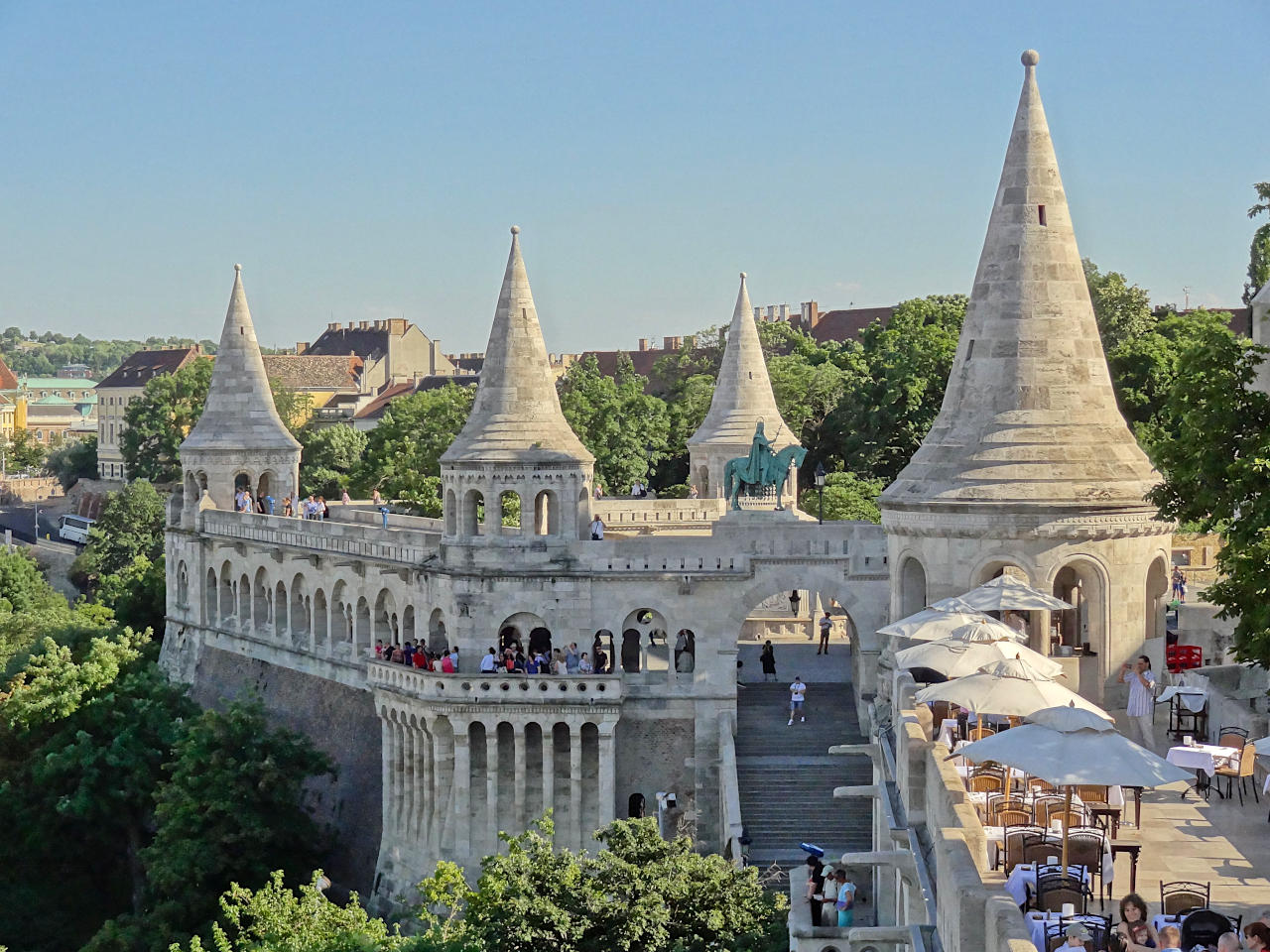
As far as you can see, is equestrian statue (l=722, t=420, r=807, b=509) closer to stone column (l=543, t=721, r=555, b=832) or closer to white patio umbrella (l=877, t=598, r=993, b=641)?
stone column (l=543, t=721, r=555, b=832)

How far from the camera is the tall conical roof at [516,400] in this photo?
149 ft

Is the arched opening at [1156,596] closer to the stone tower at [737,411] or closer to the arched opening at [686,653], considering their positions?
the arched opening at [686,653]

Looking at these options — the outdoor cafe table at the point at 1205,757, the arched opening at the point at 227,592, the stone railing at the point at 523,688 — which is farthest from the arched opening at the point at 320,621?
the outdoor cafe table at the point at 1205,757

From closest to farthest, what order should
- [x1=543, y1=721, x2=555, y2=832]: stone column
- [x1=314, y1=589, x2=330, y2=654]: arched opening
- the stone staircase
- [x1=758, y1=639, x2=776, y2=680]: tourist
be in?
the stone staircase, [x1=543, y1=721, x2=555, y2=832]: stone column, [x1=758, y1=639, x2=776, y2=680]: tourist, [x1=314, y1=589, x2=330, y2=654]: arched opening

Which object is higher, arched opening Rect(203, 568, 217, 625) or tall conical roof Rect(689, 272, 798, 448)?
tall conical roof Rect(689, 272, 798, 448)

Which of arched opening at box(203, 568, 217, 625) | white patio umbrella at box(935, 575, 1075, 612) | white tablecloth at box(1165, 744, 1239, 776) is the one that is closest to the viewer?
white tablecloth at box(1165, 744, 1239, 776)

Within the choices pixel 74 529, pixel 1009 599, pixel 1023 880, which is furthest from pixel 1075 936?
pixel 74 529

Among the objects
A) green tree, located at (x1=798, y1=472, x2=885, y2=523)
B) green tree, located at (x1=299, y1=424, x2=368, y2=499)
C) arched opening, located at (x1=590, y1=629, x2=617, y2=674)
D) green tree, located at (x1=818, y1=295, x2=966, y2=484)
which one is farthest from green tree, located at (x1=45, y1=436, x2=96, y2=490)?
arched opening, located at (x1=590, y1=629, x2=617, y2=674)

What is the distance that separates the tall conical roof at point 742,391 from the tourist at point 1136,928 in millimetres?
43084

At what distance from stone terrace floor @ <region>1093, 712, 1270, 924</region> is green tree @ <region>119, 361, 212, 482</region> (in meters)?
87.3

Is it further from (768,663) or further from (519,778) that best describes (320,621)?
(768,663)

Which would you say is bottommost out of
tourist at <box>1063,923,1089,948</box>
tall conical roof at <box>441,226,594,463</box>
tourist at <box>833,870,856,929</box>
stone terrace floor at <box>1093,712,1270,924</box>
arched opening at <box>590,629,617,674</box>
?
tourist at <box>833,870,856,929</box>

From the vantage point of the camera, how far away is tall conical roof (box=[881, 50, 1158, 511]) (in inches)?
1305

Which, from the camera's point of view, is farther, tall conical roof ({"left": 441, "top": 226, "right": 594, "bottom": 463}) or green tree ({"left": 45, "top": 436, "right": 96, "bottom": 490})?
green tree ({"left": 45, "top": 436, "right": 96, "bottom": 490})
